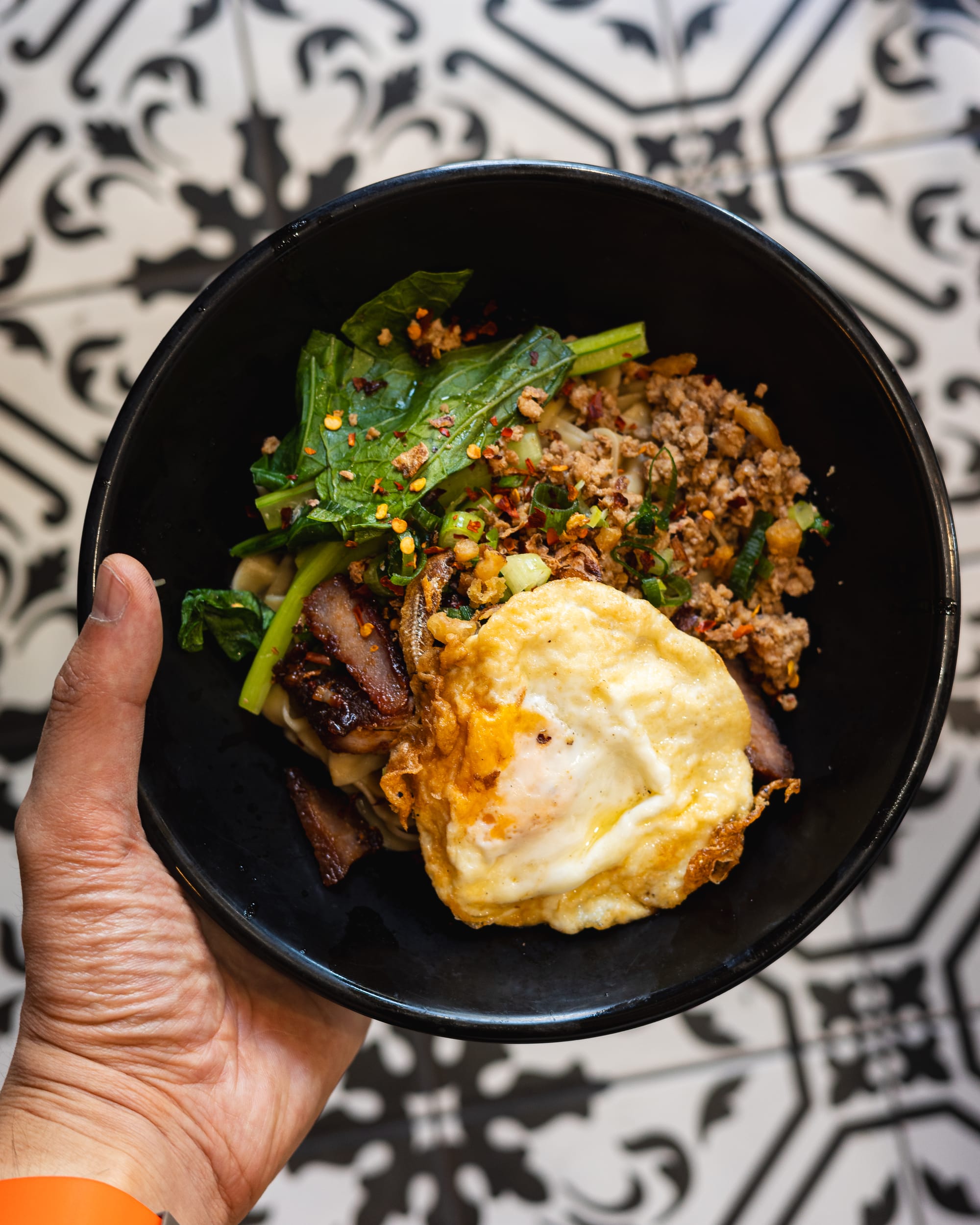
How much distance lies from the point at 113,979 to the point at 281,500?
1.03 m

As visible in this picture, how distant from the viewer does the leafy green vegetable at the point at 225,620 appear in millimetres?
1991

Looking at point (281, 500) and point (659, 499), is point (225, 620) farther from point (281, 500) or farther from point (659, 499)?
point (659, 499)

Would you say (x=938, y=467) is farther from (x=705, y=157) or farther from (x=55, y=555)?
(x=55, y=555)

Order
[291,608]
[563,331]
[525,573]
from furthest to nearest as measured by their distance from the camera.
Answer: [563,331] → [291,608] → [525,573]

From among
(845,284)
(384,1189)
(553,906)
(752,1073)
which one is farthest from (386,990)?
(845,284)

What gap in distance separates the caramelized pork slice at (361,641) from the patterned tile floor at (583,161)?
1307 mm

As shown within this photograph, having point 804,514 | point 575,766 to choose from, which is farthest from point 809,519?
point 575,766

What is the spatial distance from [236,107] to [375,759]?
7.13 ft

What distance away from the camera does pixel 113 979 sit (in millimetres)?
1823

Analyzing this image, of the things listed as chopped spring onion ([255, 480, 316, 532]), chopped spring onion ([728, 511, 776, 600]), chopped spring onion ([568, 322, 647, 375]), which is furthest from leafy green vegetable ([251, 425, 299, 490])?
chopped spring onion ([728, 511, 776, 600])

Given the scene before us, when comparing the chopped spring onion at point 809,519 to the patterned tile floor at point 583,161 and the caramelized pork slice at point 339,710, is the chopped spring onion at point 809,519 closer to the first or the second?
the caramelized pork slice at point 339,710

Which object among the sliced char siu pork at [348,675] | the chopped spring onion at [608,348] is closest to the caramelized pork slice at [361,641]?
the sliced char siu pork at [348,675]

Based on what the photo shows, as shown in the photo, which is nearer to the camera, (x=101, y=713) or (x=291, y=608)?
(x=101, y=713)

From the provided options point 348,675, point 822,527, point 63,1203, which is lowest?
point 63,1203
